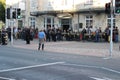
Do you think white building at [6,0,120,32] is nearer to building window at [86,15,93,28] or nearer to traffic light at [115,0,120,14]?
building window at [86,15,93,28]

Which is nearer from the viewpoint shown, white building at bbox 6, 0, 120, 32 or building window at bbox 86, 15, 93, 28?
white building at bbox 6, 0, 120, 32

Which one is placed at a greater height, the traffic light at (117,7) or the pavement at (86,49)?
the traffic light at (117,7)

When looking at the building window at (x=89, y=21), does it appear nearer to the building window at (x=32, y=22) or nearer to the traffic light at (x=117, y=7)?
the building window at (x=32, y=22)

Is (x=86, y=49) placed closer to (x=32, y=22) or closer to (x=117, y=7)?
(x=117, y=7)

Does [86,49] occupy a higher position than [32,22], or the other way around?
[32,22]

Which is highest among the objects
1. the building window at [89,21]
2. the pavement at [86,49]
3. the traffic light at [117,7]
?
the traffic light at [117,7]

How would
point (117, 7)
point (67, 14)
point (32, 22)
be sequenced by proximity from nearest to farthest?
1. point (117, 7)
2. point (67, 14)
3. point (32, 22)

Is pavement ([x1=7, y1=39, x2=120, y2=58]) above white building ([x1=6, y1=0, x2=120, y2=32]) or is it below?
below

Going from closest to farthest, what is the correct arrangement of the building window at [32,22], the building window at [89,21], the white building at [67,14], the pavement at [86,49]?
the pavement at [86,49] < the white building at [67,14] < the building window at [89,21] < the building window at [32,22]

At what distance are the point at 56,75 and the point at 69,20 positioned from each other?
31330mm

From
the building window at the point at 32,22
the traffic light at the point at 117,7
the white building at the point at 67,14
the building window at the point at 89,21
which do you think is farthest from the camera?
the building window at the point at 32,22

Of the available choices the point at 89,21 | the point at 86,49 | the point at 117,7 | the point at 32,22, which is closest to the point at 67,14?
the point at 89,21

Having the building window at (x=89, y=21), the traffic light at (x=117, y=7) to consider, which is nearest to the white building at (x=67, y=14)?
the building window at (x=89, y=21)

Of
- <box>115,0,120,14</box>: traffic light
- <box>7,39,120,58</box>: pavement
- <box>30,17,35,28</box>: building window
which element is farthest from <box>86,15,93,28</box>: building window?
<box>115,0,120,14</box>: traffic light
